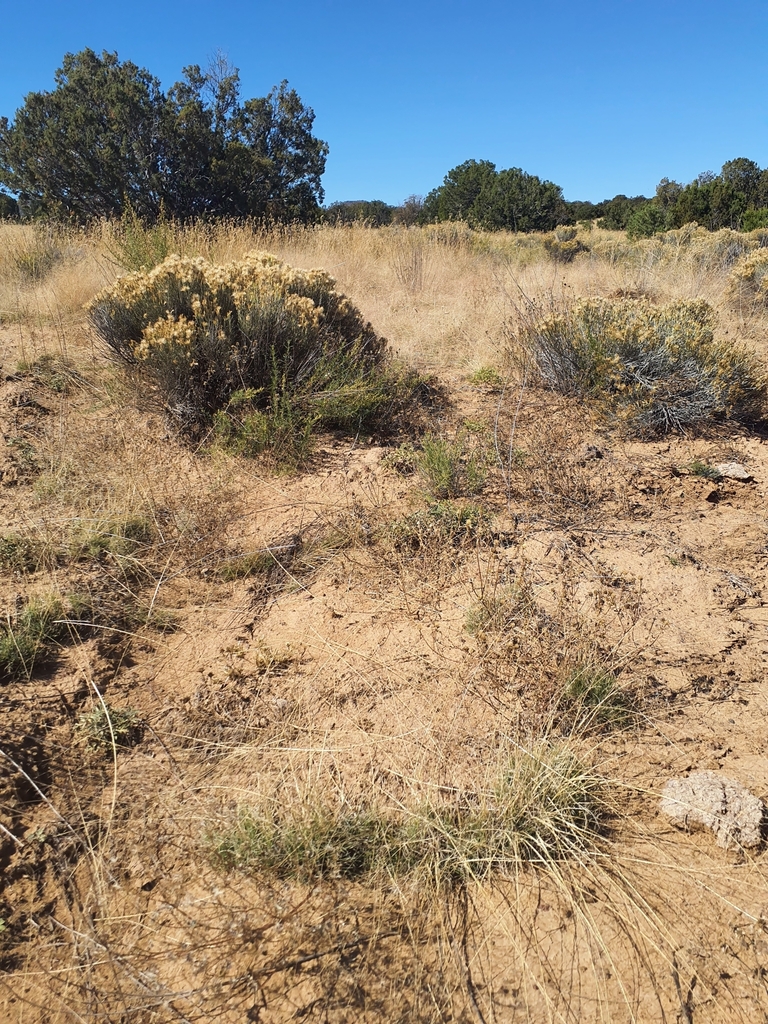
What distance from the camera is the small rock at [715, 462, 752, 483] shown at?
159 inches

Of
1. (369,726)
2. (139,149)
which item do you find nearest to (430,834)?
(369,726)

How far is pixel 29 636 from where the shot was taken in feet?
8.27

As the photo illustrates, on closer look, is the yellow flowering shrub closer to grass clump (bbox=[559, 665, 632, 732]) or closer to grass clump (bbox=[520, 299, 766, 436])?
grass clump (bbox=[520, 299, 766, 436])

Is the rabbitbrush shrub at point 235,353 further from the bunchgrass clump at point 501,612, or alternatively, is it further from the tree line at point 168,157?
the tree line at point 168,157

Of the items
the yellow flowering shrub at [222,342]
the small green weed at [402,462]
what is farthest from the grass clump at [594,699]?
the yellow flowering shrub at [222,342]

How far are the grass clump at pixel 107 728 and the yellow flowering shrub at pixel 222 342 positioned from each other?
2.47m

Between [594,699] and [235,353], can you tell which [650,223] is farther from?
[594,699]

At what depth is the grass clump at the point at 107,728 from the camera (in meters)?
2.24

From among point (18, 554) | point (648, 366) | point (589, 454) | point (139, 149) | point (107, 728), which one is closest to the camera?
point (107, 728)

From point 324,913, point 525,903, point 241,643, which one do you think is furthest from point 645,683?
point 241,643

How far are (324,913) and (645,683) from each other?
4.95ft

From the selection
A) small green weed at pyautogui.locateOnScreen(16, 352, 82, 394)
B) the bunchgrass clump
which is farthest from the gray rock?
small green weed at pyautogui.locateOnScreen(16, 352, 82, 394)

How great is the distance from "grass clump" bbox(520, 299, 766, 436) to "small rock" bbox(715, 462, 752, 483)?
0.56 metres

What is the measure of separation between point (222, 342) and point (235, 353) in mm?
117
